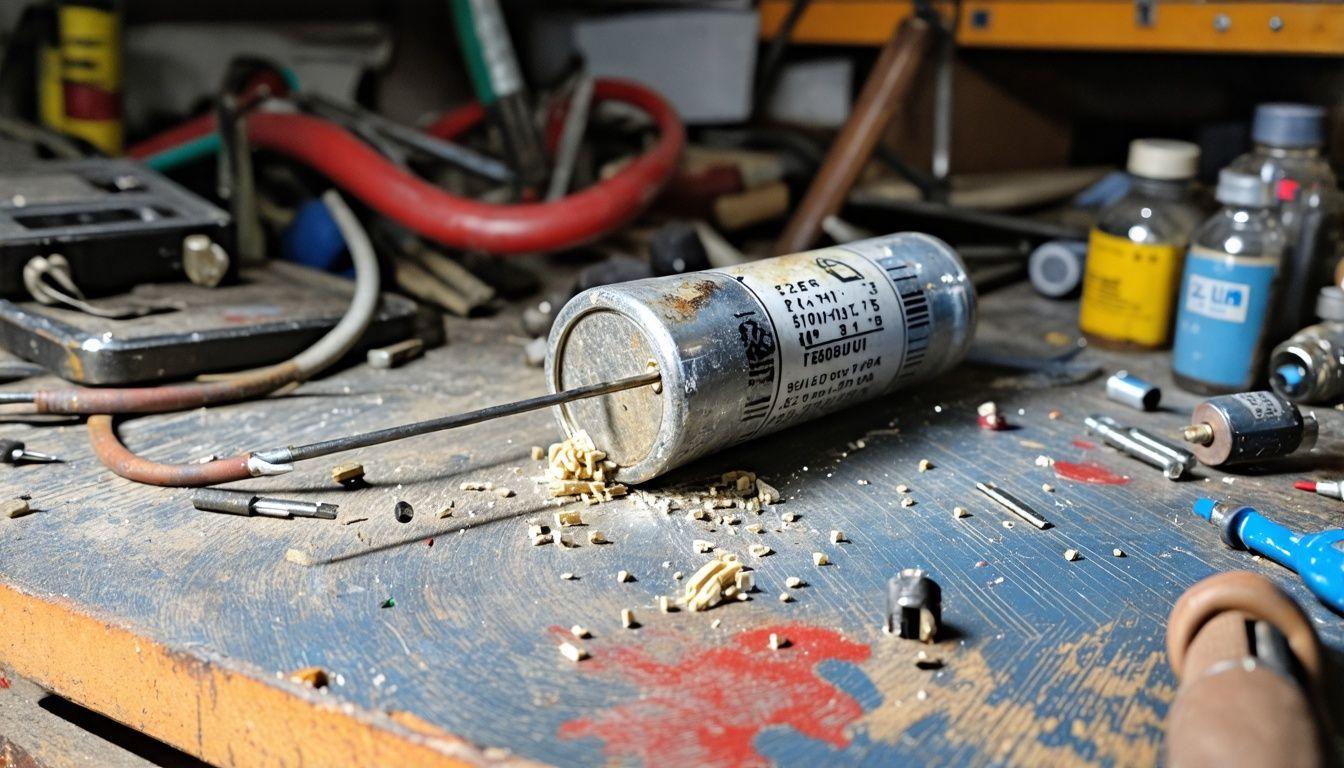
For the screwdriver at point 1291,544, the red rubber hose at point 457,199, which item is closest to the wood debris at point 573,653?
the screwdriver at point 1291,544

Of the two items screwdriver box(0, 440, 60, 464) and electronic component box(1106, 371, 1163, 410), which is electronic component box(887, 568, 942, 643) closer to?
electronic component box(1106, 371, 1163, 410)

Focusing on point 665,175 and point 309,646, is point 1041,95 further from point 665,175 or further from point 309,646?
point 309,646

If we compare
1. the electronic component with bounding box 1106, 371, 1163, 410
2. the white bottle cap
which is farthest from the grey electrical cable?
the white bottle cap

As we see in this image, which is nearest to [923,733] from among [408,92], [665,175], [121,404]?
[121,404]

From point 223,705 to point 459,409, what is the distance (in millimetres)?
514

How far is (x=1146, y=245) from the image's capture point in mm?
1344

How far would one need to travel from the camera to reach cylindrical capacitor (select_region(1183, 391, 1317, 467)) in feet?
3.33

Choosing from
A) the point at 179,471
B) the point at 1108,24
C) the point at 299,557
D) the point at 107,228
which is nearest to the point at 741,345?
the point at 299,557

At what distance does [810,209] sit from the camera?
1.78 meters

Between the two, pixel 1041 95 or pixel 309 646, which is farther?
pixel 1041 95

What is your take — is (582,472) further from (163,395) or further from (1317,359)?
(1317,359)

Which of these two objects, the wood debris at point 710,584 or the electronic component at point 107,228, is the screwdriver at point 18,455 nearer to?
the electronic component at point 107,228

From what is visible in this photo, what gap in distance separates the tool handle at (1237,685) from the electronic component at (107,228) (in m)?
1.19

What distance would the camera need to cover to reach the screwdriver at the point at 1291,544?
78cm
